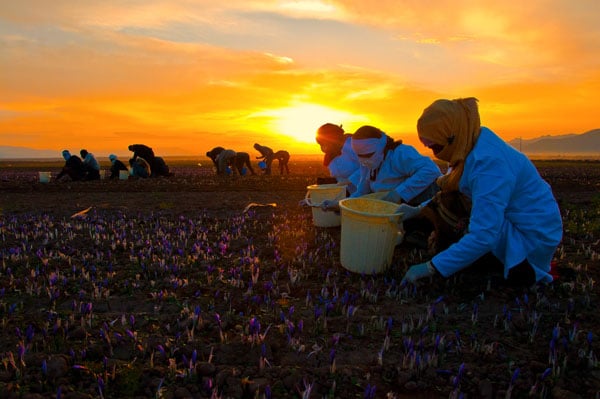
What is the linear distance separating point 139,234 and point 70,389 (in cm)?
572

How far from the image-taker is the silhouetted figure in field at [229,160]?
26.7 metres

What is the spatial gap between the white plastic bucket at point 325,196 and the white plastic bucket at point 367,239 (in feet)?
7.03

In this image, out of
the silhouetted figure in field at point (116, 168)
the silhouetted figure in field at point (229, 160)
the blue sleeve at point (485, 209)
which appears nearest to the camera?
the blue sleeve at point (485, 209)

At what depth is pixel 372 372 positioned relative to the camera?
3004mm

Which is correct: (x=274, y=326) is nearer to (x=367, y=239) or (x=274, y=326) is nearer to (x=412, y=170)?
(x=367, y=239)

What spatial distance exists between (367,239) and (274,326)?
185 centimetres

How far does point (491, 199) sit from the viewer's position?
4.05 meters

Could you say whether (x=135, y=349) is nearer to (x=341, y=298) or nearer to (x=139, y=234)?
(x=341, y=298)

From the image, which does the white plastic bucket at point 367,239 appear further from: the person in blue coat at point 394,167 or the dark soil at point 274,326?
the person in blue coat at point 394,167

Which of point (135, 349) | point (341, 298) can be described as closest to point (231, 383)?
point (135, 349)

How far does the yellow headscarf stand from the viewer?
428cm

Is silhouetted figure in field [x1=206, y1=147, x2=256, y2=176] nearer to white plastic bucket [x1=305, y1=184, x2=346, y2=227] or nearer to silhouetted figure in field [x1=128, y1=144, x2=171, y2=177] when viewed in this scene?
silhouetted figure in field [x1=128, y1=144, x2=171, y2=177]

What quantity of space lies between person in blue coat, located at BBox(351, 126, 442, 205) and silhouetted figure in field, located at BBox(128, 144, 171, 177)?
19.0 meters

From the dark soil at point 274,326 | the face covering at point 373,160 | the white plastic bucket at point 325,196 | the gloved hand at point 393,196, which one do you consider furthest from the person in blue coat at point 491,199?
the white plastic bucket at point 325,196
